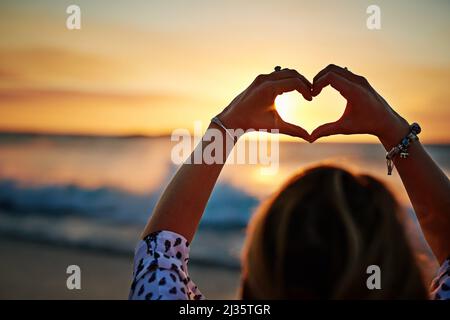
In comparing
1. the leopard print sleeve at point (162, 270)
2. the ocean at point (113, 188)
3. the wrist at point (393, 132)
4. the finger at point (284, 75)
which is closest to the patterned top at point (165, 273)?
the leopard print sleeve at point (162, 270)

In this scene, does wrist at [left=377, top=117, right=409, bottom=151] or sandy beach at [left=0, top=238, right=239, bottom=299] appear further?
sandy beach at [left=0, top=238, right=239, bottom=299]

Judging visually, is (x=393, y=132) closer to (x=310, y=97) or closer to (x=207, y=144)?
(x=310, y=97)

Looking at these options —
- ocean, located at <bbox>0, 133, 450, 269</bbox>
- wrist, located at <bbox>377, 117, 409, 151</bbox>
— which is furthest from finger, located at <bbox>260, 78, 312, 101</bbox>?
ocean, located at <bbox>0, 133, 450, 269</bbox>

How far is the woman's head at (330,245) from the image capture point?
35.3 inches

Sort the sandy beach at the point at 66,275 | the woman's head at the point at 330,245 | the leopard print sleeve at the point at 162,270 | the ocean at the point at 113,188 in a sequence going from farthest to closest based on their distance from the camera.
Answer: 1. the ocean at the point at 113,188
2. the sandy beach at the point at 66,275
3. the leopard print sleeve at the point at 162,270
4. the woman's head at the point at 330,245

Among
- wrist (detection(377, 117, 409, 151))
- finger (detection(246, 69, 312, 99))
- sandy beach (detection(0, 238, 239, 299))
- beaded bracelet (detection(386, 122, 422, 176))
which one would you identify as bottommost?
sandy beach (detection(0, 238, 239, 299))

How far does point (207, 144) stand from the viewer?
1.20 metres

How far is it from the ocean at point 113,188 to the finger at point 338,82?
8.18ft

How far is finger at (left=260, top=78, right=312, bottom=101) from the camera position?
1.23m

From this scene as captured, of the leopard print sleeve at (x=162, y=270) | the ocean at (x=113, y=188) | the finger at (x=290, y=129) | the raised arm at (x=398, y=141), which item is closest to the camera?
the leopard print sleeve at (x=162, y=270)

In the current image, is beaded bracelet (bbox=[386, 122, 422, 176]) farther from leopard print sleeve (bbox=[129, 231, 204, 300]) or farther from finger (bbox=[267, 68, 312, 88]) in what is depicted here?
leopard print sleeve (bbox=[129, 231, 204, 300])

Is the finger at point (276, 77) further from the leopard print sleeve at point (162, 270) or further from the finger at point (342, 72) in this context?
the leopard print sleeve at point (162, 270)

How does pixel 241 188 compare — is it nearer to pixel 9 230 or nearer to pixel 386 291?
pixel 9 230

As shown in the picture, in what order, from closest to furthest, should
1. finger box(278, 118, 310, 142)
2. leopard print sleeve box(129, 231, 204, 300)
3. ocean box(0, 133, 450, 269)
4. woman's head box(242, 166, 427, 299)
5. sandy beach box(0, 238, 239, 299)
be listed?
woman's head box(242, 166, 427, 299), leopard print sleeve box(129, 231, 204, 300), finger box(278, 118, 310, 142), sandy beach box(0, 238, 239, 299), ocean box(0, 133, 450, 269)
